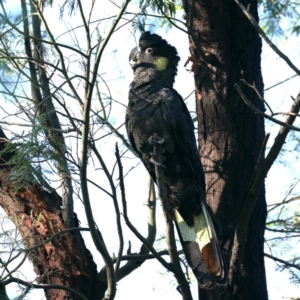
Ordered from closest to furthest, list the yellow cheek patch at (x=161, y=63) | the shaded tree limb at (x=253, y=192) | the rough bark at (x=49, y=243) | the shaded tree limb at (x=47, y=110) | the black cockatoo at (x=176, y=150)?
the shaded tree limb at (x=253, y=192) < the black cockatoo at (x=176, y=150) < the shaded tree limb at (x=47, y=110) < the rough bark at (x=49, y=243) < the yellow cheek patch at (x=161, y=63)

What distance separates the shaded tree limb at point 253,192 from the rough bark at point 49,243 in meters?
1.34

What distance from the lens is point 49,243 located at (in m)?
4.62

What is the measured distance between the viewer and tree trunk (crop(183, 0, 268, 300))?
4.18 meters

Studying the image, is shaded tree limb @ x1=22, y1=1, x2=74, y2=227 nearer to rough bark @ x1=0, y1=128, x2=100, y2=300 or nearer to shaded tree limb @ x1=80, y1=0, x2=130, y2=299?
rough bark @ x1=0, y1=128, x2=100, y2=300

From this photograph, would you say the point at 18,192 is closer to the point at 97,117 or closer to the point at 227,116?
the point at 97,117

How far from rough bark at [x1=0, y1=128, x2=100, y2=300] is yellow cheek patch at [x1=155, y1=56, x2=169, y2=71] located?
142 centimetres

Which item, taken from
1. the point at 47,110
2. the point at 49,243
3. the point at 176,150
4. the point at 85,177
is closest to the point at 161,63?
the point at 176,150

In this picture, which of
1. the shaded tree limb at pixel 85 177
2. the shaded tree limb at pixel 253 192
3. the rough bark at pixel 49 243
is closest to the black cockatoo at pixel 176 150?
the shaded tree limb at pixel 253 192

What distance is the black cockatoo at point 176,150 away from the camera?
417 cm

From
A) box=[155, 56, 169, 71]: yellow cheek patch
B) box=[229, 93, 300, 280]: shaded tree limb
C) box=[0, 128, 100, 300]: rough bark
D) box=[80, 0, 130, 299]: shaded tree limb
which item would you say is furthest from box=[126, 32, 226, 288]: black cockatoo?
box=[0, 128, 100, 300]: rough bark

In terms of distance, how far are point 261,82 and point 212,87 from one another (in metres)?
0.41

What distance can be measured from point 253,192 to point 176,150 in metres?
1.06

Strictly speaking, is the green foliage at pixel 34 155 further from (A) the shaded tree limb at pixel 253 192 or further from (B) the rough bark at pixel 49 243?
(A) the shaded tree limb at pixel 253 192

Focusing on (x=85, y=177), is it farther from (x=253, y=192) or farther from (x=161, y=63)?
(x=161, y=63)
